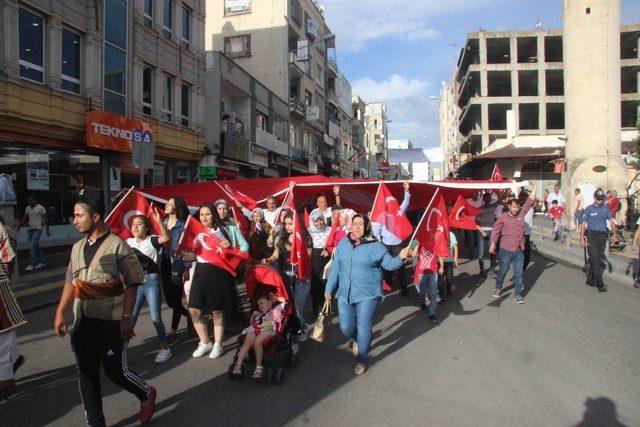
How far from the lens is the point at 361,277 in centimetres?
500

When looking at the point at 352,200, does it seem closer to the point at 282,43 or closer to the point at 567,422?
the point at 567,422

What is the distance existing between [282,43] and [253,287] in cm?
3119

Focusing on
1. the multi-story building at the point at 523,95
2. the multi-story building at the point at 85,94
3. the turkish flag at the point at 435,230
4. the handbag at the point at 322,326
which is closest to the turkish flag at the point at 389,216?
the turkish flag at the point at 435,230

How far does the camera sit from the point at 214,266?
5.45 meters

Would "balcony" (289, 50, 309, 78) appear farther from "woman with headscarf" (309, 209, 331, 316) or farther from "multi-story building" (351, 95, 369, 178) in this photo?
"woman with headscarf" (309, 209, 331, 316)

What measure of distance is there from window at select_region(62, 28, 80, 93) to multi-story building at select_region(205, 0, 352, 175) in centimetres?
1581

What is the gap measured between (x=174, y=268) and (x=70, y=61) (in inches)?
463

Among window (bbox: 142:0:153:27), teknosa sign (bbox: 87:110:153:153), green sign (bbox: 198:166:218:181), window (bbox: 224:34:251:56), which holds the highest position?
window (bbox: 224:34:251:56)

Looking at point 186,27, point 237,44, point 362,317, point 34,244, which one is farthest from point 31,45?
point 237,44

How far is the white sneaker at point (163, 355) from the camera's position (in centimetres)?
543

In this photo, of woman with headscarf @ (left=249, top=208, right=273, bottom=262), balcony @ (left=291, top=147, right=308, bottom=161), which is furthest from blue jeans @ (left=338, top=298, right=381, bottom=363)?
balcony @ (left=291, top=147, right=308, bottom=161)

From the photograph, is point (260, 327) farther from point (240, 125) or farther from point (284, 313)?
point (240, 125)

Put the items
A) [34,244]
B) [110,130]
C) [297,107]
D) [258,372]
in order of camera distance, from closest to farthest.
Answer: [258,372] → [34,244] → [110,130] → [297,107]

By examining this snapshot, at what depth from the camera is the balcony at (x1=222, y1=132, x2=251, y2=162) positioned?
23.5 meters
